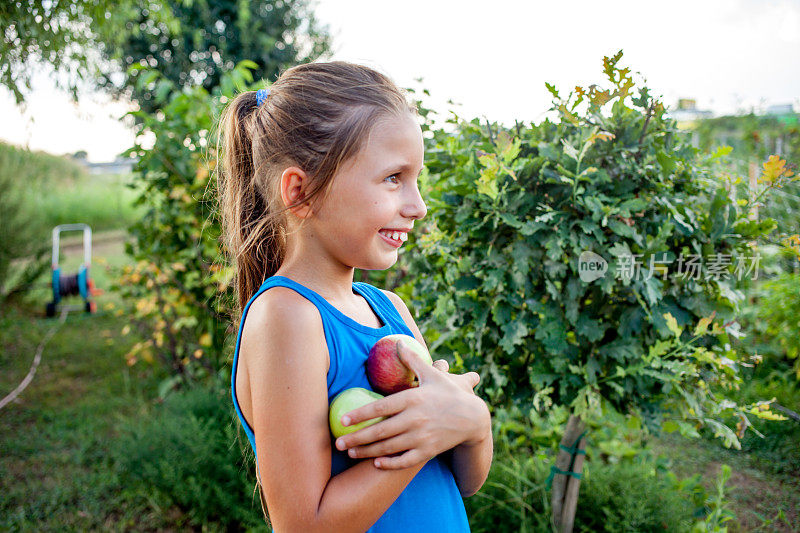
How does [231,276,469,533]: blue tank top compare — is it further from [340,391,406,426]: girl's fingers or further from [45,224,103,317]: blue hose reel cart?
[45,224,103,317]: blue hose reel cart

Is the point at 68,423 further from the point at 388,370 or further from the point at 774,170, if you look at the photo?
the point at 774,170

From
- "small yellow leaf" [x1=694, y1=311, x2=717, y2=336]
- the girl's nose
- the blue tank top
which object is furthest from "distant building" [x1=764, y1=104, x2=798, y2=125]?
the blue tank top

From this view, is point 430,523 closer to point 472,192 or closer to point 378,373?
point 378,373

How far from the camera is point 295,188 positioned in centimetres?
112

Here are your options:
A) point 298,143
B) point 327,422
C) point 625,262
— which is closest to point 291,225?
point 298,143

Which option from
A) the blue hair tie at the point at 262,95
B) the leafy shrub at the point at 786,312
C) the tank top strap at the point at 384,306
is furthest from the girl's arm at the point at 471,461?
the leafy shrub at the point at 786,312

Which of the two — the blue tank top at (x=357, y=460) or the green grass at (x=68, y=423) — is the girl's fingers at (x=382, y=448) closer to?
the blue tank top at (x=357, y=460)

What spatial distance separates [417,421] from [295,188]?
0.50 m

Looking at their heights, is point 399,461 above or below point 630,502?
above

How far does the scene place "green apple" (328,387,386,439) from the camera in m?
0.96

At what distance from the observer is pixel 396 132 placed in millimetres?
1123

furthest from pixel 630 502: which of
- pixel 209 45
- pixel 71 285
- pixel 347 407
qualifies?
pixel 209 45

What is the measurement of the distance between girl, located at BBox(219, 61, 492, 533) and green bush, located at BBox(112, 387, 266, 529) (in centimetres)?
170

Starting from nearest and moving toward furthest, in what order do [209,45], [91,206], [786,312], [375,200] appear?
1. [375,200]
2. [786,312]
3. [209,45]
4. [91,206]
